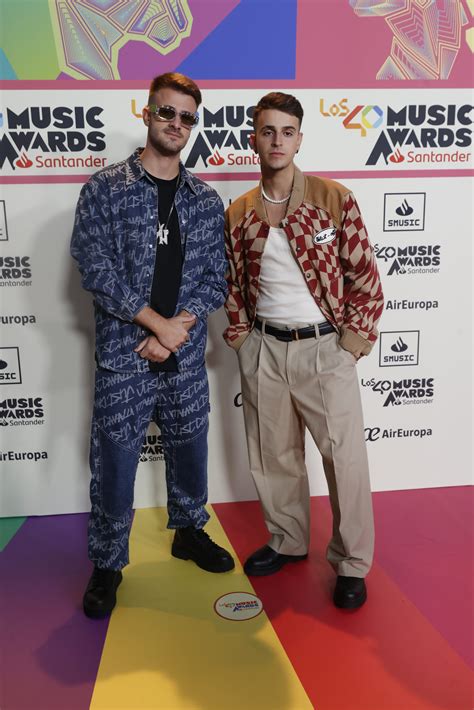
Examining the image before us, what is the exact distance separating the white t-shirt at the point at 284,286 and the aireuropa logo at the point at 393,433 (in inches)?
48.8

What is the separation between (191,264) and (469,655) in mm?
1766

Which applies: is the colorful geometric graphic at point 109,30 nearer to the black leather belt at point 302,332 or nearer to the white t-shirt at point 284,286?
the white t-shirt at point 284,286

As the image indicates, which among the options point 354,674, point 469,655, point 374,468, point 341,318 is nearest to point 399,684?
point 354,674

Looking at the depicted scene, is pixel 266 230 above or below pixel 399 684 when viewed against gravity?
above

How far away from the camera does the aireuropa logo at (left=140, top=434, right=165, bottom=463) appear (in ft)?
11.0

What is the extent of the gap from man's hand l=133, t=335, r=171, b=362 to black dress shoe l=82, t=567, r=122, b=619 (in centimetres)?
91

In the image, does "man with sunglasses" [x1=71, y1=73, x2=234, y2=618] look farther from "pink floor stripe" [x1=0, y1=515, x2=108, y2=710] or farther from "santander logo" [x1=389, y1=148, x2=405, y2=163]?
"santander logo" [x1=389, y1=148, x2=405, y2=163]

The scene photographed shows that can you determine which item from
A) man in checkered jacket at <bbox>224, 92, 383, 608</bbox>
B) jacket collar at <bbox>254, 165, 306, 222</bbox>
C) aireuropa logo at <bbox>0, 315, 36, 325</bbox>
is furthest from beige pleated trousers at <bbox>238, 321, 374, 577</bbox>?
aireuropa logo at <bbox>0, 315, 36, 325</bbox>

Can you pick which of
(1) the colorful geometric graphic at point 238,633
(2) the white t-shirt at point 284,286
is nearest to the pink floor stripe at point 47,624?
(1) the colorful geometric graphic at point 238,633

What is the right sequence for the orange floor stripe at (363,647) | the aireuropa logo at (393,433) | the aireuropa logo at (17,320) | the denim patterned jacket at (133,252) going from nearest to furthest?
the orange floor stripe at (363,647) → the denim patterned jacket at (133,252) → the aireuropa logo at (17,320) → the aireuropa logo at (393,433)

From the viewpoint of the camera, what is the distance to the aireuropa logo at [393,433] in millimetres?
3512

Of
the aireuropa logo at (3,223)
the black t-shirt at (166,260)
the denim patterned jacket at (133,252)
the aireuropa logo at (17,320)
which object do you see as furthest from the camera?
the aireuropa logo at (17,320)

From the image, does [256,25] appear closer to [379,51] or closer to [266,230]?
[379,51]

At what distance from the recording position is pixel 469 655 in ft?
7.28
